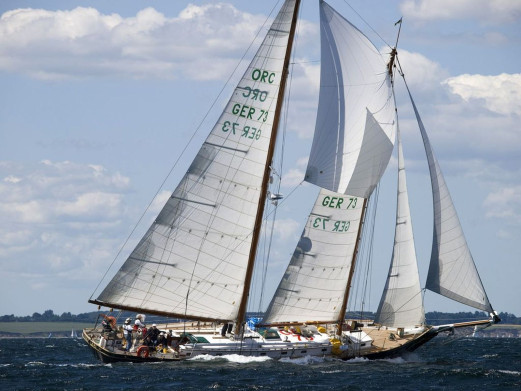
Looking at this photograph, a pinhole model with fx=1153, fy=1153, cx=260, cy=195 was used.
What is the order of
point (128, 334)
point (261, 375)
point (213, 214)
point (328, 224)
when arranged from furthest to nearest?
1. point (328, 224)
2. point (128, 334)
3. point (213, 214)
4. point (261, 375)

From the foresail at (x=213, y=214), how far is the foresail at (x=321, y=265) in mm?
3617

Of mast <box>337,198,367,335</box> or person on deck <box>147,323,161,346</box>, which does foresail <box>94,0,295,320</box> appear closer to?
person on deck <box>147,323,161,346</box>

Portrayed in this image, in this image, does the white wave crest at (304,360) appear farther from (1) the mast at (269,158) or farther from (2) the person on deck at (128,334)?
(2) the person on deck at (128,334)

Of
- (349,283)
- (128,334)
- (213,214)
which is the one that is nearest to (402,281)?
(349,283)

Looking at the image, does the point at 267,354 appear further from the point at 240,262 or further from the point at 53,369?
the point at 53,369

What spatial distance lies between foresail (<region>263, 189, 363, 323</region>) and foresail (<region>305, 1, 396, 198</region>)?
2318mm

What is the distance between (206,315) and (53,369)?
7848 mm

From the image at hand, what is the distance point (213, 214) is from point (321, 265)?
270 inches

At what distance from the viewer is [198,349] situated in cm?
5278

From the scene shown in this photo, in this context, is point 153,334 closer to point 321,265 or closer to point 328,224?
point 321,265

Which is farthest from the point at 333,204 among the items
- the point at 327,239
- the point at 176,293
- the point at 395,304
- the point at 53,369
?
the point at 53,369

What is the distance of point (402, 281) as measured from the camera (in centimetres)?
5741

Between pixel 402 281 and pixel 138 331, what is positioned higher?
pixel 402 281

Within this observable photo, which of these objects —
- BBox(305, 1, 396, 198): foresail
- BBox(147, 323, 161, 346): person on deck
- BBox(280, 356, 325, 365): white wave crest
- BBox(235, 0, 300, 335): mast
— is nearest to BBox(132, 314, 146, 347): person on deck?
BBox(147, 323, 161, 346): person on deck
